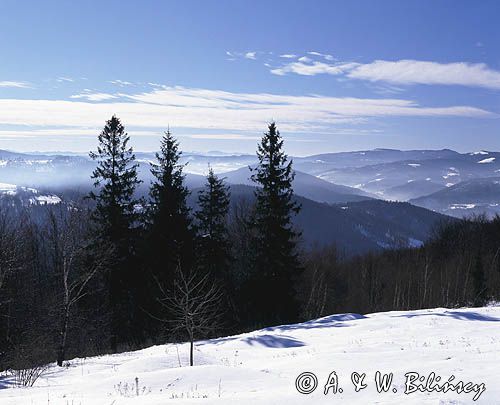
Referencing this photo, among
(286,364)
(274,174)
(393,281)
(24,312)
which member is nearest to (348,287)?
(393,281)

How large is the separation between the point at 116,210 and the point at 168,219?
4.05 metres

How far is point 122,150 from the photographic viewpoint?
96.4 ft

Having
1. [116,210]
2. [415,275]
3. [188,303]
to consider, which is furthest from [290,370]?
[415,275]

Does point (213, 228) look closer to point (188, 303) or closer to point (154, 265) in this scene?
point (154, 265)

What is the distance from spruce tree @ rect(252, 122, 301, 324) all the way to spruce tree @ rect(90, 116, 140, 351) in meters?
8.87

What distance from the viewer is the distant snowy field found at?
30.0 feet

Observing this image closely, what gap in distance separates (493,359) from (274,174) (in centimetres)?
2282

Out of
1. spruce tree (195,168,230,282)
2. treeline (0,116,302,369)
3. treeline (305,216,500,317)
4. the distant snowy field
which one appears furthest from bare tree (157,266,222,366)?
treeline (305,216,500,317)

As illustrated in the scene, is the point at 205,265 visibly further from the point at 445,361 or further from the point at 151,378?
the point at 445,361

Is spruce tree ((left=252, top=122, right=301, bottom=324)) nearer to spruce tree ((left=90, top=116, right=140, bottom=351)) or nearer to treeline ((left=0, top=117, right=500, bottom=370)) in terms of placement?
treeline ((left=0, top=117, right=500, bottom=370))

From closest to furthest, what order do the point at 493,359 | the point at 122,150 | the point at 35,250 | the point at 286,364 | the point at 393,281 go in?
the point at 493,359 < the point at 286,364 < the point at 122,150 < the point at 35,250 < the point at 393,281

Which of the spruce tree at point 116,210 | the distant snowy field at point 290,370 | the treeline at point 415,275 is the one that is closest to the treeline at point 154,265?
the spruce tree at point 116,210

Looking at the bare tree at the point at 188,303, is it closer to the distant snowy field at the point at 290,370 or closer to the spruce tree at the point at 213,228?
the spruce tree at the point at 213,228

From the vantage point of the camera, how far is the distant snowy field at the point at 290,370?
915cm
